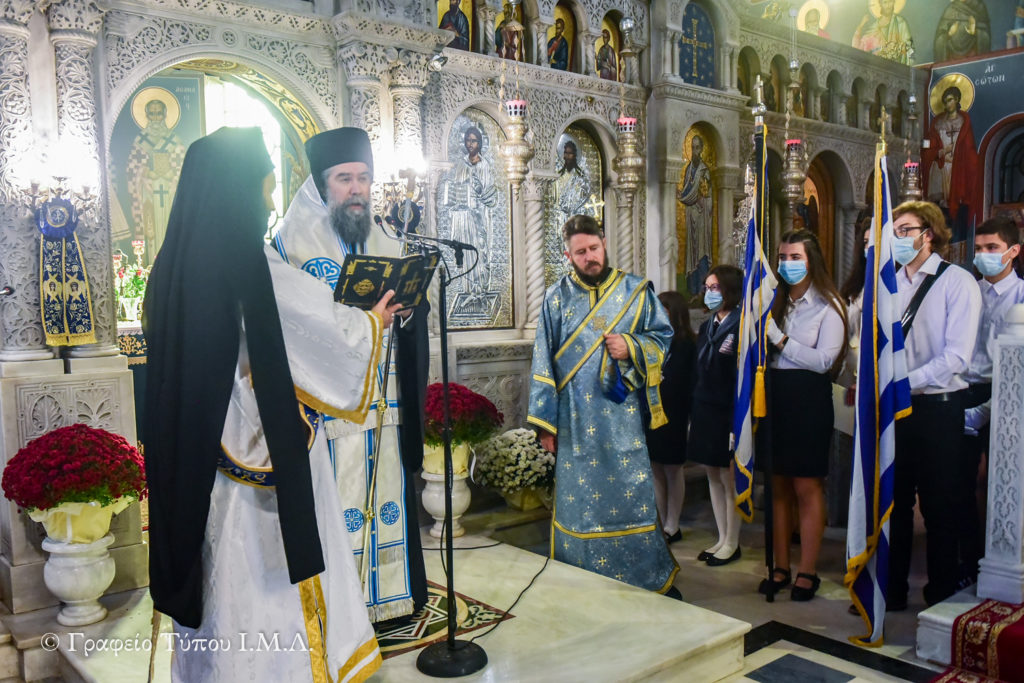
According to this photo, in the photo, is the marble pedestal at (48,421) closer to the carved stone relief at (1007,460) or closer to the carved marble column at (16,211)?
the carved marble column at (16,211)

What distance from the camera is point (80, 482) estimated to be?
4.00m

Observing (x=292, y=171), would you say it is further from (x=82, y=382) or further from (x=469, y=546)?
(x=469, y=546)

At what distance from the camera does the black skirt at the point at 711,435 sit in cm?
520

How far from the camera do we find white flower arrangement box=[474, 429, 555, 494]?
5.79 metres

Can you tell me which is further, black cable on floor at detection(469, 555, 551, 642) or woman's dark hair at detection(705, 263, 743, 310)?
woman's dark hair at detection(705, 263, 743, 310)

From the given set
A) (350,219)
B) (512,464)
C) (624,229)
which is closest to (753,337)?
(512,464)

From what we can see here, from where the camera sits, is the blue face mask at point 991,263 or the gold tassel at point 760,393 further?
the blue face mask at point 991,263

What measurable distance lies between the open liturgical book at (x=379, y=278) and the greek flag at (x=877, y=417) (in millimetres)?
2192

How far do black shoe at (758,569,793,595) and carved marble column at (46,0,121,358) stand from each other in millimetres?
3790

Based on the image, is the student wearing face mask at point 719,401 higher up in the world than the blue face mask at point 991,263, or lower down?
lower down

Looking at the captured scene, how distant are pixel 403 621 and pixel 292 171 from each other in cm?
393

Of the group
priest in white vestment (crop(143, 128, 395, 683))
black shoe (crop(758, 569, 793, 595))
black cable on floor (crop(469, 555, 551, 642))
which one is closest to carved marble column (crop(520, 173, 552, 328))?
black cable on floor (crop(469, 555, 551, 642))

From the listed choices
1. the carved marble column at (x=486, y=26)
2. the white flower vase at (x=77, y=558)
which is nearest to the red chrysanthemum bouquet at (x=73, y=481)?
the white flower vase at (x=77, y=558)

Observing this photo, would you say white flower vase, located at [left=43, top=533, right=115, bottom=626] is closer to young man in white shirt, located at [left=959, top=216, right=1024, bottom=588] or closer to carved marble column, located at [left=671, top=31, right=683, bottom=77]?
young man in white shirt, located at [left=959, top=216, right=1024, bottom=588]
